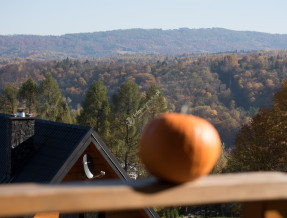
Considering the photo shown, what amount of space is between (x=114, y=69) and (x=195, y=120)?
88942 millimetres

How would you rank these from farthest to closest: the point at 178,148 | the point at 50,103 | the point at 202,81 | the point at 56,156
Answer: the point at 202,81 < the point at 50,103 < the point at 56,156 < the point at 178,148

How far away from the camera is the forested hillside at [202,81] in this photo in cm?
6619

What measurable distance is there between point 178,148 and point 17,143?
32.3 feet

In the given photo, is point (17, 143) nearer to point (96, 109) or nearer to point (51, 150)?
point (51, 150)

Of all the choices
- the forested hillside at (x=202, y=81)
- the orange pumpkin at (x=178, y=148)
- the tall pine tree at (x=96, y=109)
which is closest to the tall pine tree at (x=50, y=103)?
the tall pine tree at (x=96, y=109)

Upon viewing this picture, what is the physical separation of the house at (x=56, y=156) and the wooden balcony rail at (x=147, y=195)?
7467 millimetres

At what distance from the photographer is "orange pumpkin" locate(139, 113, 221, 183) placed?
137cm

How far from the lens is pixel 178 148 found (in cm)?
138

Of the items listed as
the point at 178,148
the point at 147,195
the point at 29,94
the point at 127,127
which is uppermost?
the point at 178,148

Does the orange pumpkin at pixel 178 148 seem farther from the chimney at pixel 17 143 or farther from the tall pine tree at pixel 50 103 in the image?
the tall pine tree at pixel 50 103

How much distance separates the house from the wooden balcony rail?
747 centimetres

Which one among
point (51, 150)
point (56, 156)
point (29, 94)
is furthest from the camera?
point (29, 94)

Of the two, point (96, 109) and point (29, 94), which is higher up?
point (29, 94)

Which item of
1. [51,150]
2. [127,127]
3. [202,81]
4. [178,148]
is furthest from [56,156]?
[202,81]
